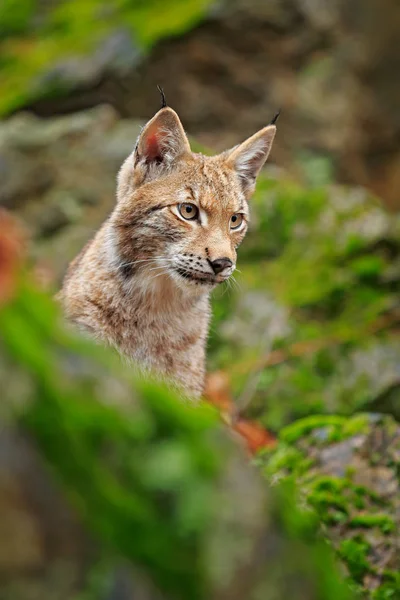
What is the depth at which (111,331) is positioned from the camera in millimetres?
5234

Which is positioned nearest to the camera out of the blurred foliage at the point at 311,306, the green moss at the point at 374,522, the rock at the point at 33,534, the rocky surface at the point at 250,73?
the rock at the point at 33,534

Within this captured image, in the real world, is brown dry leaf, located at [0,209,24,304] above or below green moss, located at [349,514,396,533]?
below

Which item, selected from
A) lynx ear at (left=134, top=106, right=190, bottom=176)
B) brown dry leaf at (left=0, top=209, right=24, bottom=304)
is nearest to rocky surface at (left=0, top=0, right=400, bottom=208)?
lynx ear at (left=134, top=106, right=190, bottom=176)

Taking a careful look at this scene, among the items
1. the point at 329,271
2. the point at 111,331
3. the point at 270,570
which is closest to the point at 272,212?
the point at 329,271

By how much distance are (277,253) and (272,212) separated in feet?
1.68

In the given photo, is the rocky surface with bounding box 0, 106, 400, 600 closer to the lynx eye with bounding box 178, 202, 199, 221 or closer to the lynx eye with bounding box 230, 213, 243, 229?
the lynx eye with bounding box 230, 213, 243, 229

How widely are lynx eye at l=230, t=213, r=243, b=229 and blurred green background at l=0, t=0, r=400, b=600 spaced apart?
146 centimetres

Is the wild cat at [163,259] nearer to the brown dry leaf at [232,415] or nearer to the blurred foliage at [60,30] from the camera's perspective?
the brown dry leaf at [232,415]

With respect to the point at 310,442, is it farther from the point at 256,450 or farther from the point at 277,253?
the point at 277,253

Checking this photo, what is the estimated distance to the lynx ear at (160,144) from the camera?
18.0ft

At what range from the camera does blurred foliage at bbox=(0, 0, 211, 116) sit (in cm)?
1062

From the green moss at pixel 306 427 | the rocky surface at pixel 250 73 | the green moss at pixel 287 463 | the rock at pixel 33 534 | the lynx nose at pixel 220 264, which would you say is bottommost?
the rock at pixel 33 534

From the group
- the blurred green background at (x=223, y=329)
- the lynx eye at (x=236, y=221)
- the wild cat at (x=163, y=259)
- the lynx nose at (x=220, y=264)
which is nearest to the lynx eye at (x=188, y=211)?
the wild cat at (x=163, y=259)

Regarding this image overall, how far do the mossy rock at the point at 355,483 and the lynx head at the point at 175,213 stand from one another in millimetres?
1310
